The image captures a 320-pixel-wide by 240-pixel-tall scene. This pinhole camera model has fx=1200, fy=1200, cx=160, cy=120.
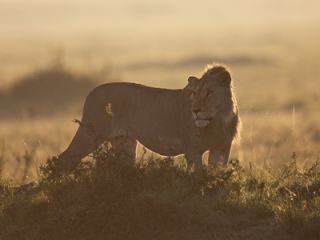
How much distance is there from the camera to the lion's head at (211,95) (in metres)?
11.2

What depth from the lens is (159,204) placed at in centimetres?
1023

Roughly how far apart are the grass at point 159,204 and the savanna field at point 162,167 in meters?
0.01

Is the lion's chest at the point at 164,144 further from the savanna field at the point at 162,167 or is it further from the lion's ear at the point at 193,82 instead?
the lion's ear at the point at 193,82

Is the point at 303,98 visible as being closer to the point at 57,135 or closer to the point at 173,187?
the point at 57,135

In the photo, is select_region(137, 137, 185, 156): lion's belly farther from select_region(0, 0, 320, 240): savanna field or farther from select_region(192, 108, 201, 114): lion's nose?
select_region(192, 108, 201, 114): lion's nose

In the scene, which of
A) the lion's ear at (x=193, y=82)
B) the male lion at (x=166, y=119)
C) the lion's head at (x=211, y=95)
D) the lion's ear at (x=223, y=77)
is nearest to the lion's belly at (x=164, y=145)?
the male lion at (x=166, y=119)

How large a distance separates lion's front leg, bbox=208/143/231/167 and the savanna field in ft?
1.08

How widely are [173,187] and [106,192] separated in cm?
64

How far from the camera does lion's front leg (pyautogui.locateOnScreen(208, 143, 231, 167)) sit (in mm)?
11547

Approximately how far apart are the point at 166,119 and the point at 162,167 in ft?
3.21

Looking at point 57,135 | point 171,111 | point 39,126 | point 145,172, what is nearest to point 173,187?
point 145,172

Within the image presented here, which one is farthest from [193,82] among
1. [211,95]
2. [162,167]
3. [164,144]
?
[162,167]

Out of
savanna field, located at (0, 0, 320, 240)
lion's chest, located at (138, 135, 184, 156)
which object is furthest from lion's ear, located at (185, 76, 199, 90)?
savanna field, located at (0, 0, 320, 240)

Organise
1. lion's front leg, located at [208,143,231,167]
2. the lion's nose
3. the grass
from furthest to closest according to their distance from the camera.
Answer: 1. lion's front leg, located at [208,143,231,167]
2. the lion's nose
3. the grass
